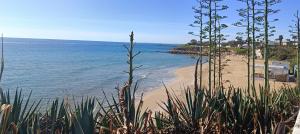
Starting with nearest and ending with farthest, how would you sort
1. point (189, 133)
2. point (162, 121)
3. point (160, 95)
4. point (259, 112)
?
1. point (189, 133)
2. point (162, 121)
3. point (259, 112)
4. point (160, 95)

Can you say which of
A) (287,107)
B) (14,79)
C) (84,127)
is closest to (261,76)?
(14,79)

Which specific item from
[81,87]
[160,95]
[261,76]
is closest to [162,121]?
[160,95]

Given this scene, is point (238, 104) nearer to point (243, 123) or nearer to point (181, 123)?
point (243, 123)

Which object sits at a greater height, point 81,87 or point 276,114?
point 276,114

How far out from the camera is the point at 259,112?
560cm

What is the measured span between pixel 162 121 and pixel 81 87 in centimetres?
3240

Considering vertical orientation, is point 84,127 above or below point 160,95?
above

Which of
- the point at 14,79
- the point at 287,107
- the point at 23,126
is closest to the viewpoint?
the point at 23,126

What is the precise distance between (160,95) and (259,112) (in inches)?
1033

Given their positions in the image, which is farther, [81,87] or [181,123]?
[81,87]

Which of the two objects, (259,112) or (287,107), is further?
(287,107)

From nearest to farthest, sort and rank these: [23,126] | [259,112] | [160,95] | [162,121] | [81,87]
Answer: [23,126]
[162,121]
[259,112]
[160,95]
[81,87]

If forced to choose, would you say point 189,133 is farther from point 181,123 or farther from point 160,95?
point 160,95

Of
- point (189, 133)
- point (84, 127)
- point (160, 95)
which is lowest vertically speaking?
point (160, 95)
